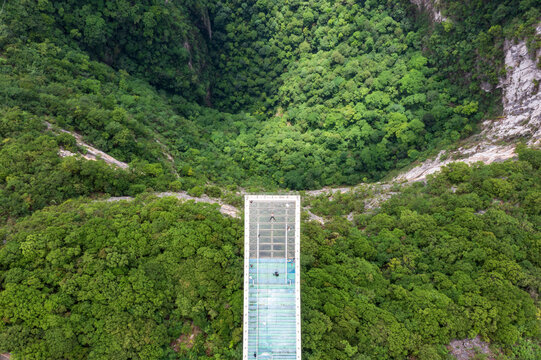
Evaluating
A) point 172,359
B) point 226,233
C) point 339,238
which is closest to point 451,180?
point 339,238

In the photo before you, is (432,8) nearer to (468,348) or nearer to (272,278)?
(468,348)

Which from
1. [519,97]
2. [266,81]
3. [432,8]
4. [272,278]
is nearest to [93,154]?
[272,278]

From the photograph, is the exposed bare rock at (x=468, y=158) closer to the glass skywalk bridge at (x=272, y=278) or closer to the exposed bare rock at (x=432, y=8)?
the glass skywalk bridge at (x=272, y=278)

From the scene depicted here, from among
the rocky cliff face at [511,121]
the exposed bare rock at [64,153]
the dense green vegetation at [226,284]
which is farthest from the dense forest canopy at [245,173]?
the rocky cliff face at [511,121]

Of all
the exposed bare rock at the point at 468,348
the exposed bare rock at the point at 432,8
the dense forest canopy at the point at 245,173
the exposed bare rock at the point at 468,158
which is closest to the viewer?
the dense forest canopy at the point at 245,173

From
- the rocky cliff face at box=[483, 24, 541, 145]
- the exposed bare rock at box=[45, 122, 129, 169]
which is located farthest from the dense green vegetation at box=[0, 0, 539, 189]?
the rocky cliff face at box=[483, 24, 541, 145]
